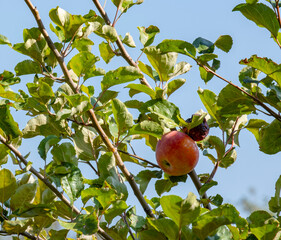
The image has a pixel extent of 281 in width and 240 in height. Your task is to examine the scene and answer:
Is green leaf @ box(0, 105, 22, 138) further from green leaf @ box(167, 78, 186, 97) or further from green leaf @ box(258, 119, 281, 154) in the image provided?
green leaf @ box(258, 119, 281, 154)

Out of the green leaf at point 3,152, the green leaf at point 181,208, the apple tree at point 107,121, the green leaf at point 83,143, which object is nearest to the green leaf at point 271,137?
the apple tree at point 107,121

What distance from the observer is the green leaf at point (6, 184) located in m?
1.59

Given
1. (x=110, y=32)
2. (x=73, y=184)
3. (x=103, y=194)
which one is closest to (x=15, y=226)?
(x=73, y=184)

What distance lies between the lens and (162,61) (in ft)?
5.50

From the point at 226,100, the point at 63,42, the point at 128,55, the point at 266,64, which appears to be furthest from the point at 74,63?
the point at 266,64

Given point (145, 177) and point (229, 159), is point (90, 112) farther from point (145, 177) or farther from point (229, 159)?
point (229, 159)

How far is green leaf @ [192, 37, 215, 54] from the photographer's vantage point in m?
1.60

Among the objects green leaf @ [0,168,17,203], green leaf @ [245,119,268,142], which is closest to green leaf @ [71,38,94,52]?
green leaf @ [0,168,17,203]

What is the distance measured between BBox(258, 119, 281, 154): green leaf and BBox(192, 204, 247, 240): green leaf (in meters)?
0.43

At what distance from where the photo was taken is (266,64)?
1.43 metres

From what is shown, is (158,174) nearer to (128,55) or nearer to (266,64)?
(128,55)

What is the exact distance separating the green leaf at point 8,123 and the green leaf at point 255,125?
94 cm

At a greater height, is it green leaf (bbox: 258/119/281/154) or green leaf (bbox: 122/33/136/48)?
green leaf (bbox: 122/33/136/48)

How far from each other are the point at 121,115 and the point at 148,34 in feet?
1.29
